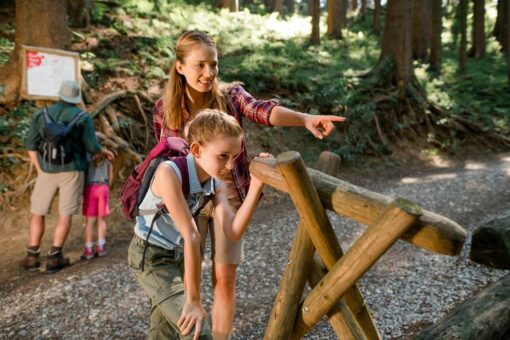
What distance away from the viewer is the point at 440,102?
489 inches

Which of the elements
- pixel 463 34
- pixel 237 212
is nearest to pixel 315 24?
pixel 463 34

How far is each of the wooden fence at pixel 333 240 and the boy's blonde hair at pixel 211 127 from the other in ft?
0.99

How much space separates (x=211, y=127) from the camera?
2090mm

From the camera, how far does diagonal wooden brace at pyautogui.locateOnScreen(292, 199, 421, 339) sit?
5.68ft

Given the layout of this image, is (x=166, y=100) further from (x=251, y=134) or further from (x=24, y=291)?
(x=251, y=134)

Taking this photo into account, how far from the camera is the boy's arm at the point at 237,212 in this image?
89.1 inches

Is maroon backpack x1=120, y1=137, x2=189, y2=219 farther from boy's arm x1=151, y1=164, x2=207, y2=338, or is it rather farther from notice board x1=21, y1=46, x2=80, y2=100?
notice board x1=21, y1=46, x2=80, y2=100

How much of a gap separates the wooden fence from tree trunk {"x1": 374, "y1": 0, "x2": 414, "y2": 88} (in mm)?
9565

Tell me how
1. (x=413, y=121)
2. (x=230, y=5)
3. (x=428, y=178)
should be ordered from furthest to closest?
(x=230, y=5), (x=413, y=121), (x=428, y=178)

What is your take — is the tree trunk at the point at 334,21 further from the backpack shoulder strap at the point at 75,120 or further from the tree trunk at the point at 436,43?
the backpack shoulder strap at the point at 75,120

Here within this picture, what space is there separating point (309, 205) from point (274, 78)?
856 cm

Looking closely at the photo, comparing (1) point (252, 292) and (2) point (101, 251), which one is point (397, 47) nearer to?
(1) point (252, 292)

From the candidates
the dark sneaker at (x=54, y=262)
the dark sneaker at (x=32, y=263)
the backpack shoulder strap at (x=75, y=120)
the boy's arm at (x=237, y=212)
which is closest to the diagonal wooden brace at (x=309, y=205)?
the boy's arm at (x=237, y=212)

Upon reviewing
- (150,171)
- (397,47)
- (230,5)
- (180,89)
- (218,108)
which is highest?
(230,5)
